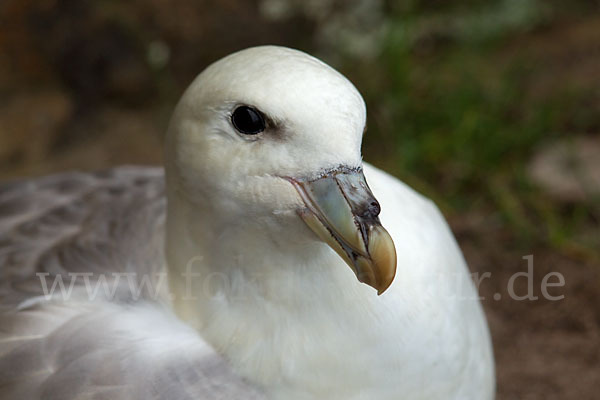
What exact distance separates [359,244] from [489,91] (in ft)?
7.49

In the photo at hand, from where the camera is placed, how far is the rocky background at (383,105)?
9.13ft

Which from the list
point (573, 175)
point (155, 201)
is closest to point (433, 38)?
point (573, 175)

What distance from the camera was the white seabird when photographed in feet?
3.91

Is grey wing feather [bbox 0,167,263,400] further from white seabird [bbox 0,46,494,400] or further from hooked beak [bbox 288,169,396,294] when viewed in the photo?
hooked beak [bbox 288,169,396,294]

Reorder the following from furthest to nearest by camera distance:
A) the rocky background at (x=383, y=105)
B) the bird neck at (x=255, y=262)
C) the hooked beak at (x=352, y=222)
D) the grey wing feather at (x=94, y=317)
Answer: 1. the rocky background at (x=383, y=105)
2. the grey wing feather at (x=94, y=317)
3. the bird neck at (x=255, y=262)
4. the hooked beak at (x=352, y=222)

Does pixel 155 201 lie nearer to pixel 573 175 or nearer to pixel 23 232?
pixel 23 232

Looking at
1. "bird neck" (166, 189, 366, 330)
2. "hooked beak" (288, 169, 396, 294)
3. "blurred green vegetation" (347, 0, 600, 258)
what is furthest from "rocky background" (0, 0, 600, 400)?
"hooked beak" (288, 169, 396, 294)

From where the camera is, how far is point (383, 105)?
3201 millimetres

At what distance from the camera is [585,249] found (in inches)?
103

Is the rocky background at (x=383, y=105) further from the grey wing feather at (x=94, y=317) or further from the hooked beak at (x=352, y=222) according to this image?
the hooked beak at (x=352, y=222)

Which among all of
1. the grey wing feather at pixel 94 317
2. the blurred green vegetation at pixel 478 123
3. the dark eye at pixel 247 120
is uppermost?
the blurred green vegetation at pixel 478 123

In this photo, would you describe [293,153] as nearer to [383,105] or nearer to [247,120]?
[247,120]

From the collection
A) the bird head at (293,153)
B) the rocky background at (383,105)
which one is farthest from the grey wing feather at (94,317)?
the rocky background at (383,105)

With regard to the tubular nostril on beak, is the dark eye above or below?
above
